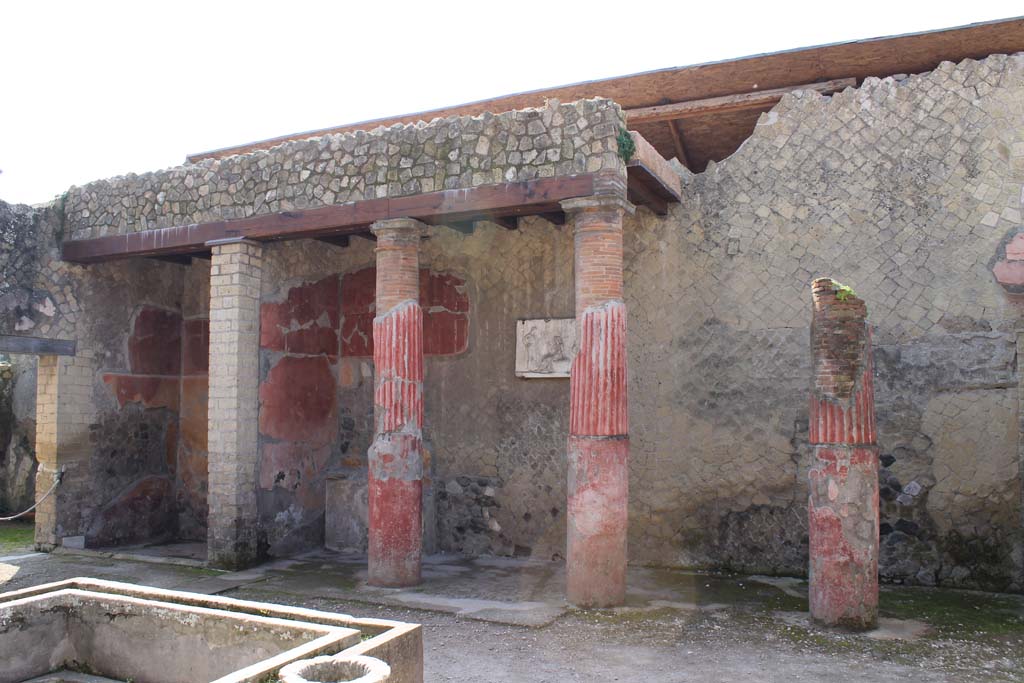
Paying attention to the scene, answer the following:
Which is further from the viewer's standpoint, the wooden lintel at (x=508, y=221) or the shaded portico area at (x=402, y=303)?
the wooden lintel at (x=508, y=221)

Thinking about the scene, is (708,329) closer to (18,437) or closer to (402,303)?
(402,303)

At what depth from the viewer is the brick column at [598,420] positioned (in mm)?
5836

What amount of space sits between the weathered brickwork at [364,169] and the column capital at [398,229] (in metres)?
0.22

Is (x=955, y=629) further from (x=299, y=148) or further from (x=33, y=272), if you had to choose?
(x=33, y=272)

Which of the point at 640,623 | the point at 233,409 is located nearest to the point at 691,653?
the point at 640,623

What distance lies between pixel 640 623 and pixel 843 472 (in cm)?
159

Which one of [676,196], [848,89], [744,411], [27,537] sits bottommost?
[27,537]

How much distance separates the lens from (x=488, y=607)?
19.9ft

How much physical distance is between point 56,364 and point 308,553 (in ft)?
9.81

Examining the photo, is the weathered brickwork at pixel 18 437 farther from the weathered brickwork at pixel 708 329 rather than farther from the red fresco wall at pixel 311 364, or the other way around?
the red fresco wall at pixel 311 364

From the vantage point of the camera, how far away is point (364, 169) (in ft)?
22.7

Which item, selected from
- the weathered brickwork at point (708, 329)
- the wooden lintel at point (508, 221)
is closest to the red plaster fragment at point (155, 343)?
the weathered brickwork at point (708, 329)

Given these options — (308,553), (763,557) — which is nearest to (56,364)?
(308,553)

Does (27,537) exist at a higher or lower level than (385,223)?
lower
